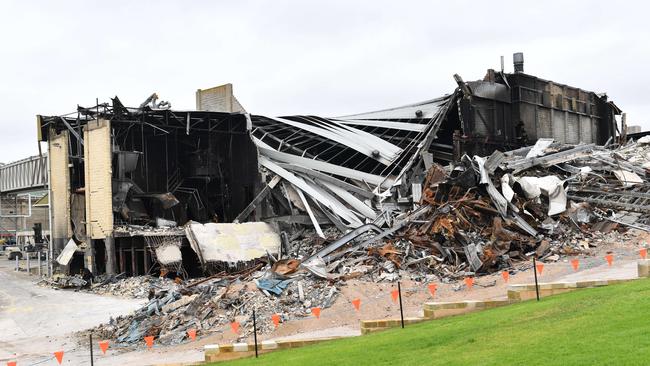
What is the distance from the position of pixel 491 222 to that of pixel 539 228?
63.3 inches

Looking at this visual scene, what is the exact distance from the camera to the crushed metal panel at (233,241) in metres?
27.8

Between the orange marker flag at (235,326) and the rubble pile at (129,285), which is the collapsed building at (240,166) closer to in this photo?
the rubble pile at (129,285)

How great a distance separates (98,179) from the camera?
100ft

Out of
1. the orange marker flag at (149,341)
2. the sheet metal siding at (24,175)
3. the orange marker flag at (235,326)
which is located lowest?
the orange marker flag at (149,341)

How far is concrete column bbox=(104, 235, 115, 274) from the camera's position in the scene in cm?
A: 2958

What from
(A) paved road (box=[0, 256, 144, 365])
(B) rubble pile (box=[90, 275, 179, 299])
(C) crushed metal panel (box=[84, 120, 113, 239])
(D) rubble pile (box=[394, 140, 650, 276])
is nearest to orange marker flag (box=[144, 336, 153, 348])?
(A) paved road (box=[0, 256, 144, 365])

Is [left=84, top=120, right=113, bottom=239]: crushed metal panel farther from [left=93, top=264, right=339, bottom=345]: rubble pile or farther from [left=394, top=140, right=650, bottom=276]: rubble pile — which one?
[left=394, top=140, right=650, bottom=276]: rubble pile

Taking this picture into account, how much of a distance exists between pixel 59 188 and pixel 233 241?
11190mm

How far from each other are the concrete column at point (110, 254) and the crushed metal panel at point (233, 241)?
387cm

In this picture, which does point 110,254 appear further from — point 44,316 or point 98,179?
point 44,316

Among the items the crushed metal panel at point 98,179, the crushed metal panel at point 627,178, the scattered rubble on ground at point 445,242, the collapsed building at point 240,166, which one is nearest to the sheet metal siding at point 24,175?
the collapsed building at point 240,166

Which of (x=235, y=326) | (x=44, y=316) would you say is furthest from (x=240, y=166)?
(x=235, y=326)

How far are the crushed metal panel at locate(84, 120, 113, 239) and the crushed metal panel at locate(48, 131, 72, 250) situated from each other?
89.2 inches

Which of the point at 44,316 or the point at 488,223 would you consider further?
the point at 44,316
